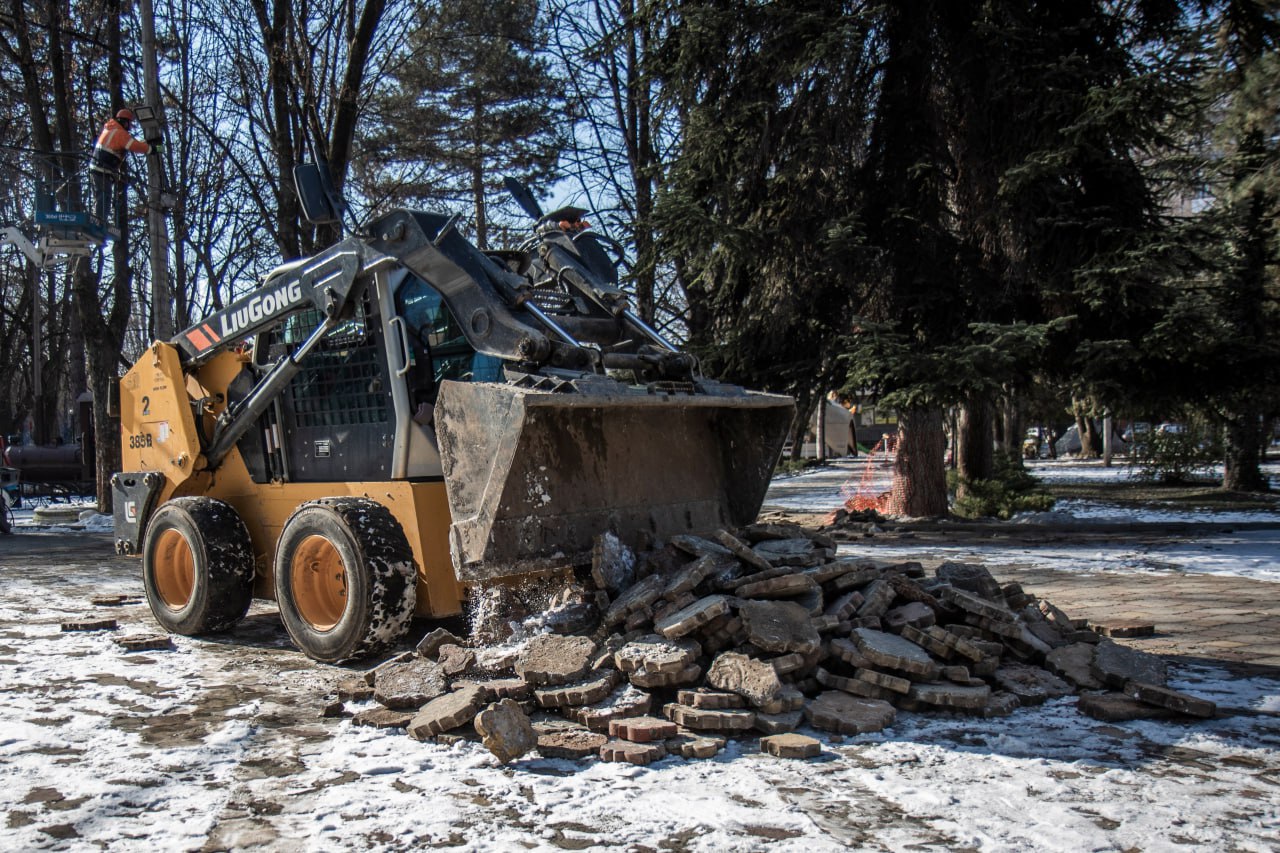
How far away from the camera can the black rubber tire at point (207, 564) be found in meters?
6.38

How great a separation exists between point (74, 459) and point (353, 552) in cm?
2141

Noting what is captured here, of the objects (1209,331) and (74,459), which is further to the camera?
(74,459)

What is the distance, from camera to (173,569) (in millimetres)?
6941

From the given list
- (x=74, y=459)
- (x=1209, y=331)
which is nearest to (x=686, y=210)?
(x=1209, y=331)

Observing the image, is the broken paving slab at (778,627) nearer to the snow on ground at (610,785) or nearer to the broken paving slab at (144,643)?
the snow on ground at (610,785)

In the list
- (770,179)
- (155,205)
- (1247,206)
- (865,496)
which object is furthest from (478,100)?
(1247,206)

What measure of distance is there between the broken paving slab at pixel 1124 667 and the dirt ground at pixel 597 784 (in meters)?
0.26

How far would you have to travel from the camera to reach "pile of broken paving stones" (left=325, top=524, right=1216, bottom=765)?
13.8 feet

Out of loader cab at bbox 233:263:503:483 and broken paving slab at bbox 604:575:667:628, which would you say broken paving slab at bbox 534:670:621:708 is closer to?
broken paving slab at bbox 604:575:667:628

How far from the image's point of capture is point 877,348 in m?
10.3

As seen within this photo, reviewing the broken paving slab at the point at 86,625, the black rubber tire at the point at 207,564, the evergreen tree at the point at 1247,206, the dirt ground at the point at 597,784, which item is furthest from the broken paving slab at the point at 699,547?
the evergreen tree at the point at 1247,206

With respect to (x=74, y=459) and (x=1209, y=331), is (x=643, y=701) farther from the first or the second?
(x=74, y=459)

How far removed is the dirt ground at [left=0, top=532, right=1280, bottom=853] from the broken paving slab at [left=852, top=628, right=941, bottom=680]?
0.28 meters

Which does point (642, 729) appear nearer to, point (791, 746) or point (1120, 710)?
point (791, 746)
